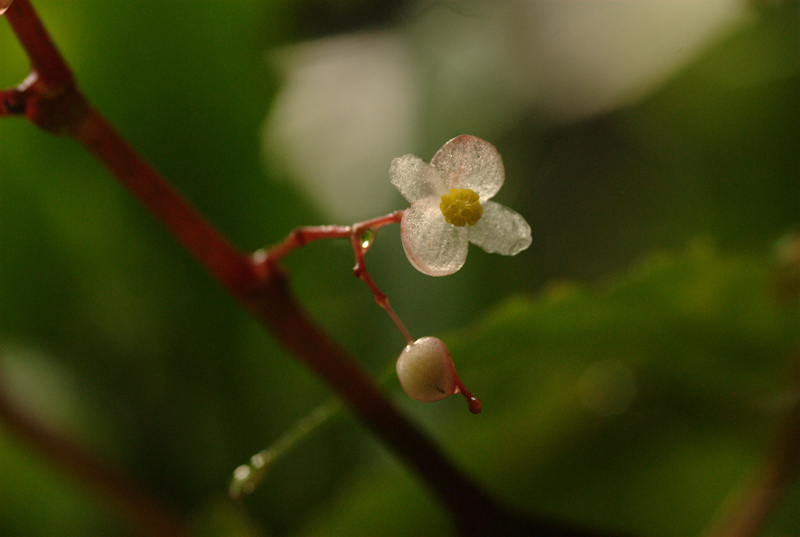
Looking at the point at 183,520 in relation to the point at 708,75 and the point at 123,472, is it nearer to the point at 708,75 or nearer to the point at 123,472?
the point at 123,472

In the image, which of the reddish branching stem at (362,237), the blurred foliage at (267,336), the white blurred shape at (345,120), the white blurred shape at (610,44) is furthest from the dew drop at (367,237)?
the white blurred shape at (610,44)

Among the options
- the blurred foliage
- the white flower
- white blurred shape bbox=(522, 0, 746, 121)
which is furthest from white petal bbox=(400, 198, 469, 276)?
white blurred shape bbox=(522, 0, 746, 121)

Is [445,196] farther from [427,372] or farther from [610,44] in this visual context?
[610,44]

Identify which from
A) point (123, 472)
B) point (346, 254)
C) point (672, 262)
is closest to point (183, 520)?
point (123, 472)

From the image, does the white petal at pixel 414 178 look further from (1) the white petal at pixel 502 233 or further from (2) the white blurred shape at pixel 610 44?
(2) the white blurred shape at pixel 610 44

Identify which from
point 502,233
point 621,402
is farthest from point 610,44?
point 502,233
